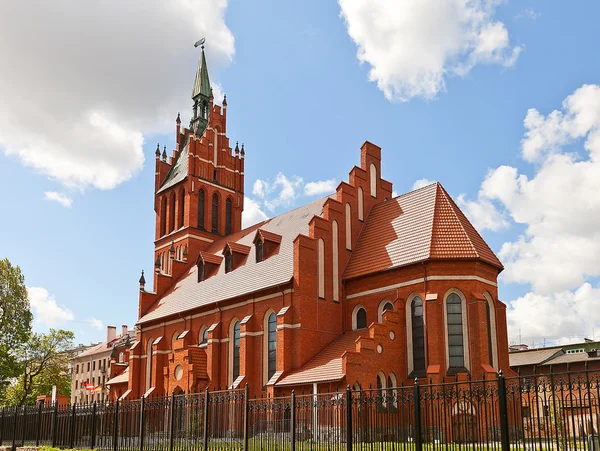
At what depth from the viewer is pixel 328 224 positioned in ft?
106

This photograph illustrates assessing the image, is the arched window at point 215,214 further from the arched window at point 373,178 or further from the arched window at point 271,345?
the arched window at point 271,345

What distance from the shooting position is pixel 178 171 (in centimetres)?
4844

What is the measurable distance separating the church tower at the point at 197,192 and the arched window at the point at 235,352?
11.0m

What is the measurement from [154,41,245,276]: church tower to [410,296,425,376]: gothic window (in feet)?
66.1

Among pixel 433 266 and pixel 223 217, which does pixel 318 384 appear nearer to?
pixel 433 266

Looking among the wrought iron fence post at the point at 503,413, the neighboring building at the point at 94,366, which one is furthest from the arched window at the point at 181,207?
the wrought iron fence post at the point at 503,413

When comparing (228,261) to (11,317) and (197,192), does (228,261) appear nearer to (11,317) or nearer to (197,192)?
(197,192)

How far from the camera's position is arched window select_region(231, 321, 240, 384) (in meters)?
33.7

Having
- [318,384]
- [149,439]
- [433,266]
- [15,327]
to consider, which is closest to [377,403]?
[149,439]

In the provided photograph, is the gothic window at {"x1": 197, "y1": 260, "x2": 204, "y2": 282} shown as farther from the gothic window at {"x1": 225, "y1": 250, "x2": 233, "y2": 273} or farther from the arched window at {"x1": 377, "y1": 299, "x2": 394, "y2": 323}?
the arched window at {"x1": 377, "y1": 299, "x2": 394, "y2": 323}

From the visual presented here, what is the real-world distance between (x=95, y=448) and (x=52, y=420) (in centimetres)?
384

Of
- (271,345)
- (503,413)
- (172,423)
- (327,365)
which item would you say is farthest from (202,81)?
(503,413)

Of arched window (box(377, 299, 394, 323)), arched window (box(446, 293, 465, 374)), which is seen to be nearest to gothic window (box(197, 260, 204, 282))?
arched window (box(377, 299, 394, 323))

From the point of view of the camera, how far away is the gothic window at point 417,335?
91.6ft
